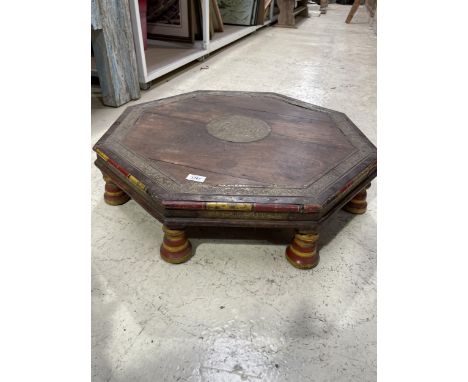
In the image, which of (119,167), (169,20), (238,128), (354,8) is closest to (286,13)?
(354,8)

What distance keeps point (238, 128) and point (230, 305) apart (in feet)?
2.25

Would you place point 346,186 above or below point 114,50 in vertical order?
below

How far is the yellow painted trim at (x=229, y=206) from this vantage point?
98 cm

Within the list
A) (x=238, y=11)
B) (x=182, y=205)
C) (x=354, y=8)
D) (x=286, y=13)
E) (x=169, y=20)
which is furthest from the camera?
(x=354, y=8)

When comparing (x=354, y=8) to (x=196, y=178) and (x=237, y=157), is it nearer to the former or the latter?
(x=237, y=157)

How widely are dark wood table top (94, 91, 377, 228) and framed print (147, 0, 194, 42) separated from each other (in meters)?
2.17

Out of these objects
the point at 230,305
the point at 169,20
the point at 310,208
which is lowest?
the point at 230,305

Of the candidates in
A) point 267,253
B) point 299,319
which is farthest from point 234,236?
point 299,319

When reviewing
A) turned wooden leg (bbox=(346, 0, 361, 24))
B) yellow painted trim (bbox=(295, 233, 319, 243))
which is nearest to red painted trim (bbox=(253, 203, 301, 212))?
yellow painted trim (bbox=(295, 233, 319, 243))

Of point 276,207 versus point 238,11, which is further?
point 238,11

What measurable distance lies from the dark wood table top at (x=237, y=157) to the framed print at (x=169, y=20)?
2173 mm

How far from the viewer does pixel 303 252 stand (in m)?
1.13

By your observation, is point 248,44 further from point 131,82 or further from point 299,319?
point 299,319

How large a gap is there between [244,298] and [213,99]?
3.21ft
